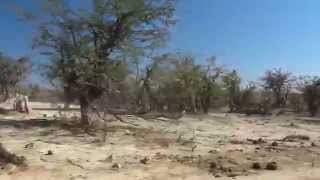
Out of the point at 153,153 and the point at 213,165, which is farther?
the point at 153,153

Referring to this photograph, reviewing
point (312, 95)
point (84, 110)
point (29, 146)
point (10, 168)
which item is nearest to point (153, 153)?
point (29, 146)

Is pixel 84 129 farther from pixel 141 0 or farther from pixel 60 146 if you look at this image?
pixel 141 0

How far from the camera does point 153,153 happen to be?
14.2m

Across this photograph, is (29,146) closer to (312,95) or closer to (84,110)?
(84,110)

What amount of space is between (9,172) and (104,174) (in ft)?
6.15

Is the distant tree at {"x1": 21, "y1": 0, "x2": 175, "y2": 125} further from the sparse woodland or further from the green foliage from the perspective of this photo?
the green foliage

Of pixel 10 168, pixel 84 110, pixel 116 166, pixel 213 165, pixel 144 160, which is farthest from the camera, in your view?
pixel 84 110

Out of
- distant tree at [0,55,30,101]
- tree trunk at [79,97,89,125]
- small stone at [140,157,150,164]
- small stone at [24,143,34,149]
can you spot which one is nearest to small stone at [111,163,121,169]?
small stone at [140,157,150,164]

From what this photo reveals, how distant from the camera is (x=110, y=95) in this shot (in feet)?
63.9

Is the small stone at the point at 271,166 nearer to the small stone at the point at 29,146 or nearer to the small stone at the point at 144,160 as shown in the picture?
the small stone at the point at 144,160

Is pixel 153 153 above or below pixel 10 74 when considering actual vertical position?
below

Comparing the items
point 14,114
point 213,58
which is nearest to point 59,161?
point 14,114

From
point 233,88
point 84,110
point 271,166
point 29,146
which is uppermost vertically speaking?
point 233,88

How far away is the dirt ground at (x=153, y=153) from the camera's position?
1172cm
